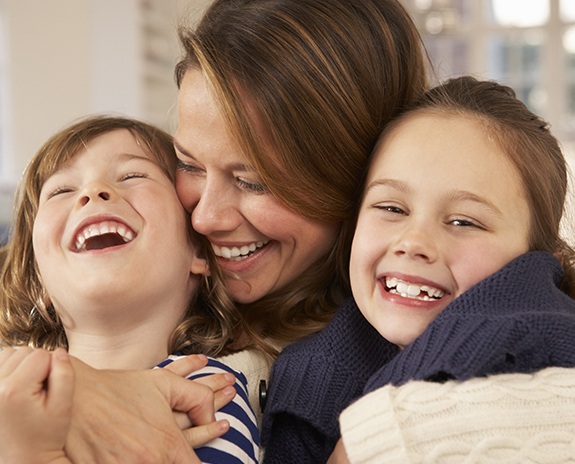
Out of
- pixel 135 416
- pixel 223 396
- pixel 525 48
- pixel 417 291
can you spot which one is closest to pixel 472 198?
pixel 417 291

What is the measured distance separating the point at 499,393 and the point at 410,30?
2.69 feet

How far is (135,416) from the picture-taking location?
3.55 feet

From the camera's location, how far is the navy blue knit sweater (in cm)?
110

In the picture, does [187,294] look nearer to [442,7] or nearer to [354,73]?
[354,73]

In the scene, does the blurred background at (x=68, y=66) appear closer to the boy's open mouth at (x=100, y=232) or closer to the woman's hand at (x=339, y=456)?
the boy's open mouth at (x=100, y=232)

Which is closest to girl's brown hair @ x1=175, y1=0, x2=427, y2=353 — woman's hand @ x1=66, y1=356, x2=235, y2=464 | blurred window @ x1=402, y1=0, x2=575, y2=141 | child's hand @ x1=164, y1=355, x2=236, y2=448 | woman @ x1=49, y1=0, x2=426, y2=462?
woman @ x1=49, y1=0, x2=426, y2=462

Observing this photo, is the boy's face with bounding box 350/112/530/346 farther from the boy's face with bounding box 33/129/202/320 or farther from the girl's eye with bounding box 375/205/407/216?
the boy's face with bounding box 33/129/202/320

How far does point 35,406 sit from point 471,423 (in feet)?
1.76

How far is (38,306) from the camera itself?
1.58 metres

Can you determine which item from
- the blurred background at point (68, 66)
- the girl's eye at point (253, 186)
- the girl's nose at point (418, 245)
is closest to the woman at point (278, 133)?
the girl's eye at point (253, 186)

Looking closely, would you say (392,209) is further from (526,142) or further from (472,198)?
(526,142)

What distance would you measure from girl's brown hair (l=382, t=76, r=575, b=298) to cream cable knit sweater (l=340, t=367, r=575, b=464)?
1.05ft

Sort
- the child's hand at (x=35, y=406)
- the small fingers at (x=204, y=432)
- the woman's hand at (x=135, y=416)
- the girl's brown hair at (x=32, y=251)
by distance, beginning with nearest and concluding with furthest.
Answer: the child's hand at (x=35, y=406) < the woman's hand at (x=135, y=416) < the small fingers at (x=204, y=432) < the girl's brown hair at (x=32, y=251)

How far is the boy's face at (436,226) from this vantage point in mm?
1266
